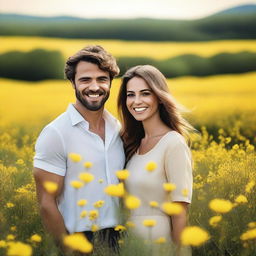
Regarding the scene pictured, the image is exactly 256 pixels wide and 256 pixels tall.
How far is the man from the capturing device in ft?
9.82

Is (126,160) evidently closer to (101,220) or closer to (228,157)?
(101,220)

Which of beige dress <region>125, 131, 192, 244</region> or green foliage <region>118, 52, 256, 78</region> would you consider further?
green foliage <region>118, 52, 256, 78</region>

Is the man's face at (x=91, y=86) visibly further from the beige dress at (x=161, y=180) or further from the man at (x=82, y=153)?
the beige dress at (x=161, y=180)

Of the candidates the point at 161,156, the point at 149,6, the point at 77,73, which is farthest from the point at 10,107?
the point at 161,156

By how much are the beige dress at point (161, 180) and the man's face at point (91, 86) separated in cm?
49

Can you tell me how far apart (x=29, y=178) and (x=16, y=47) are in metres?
4.14

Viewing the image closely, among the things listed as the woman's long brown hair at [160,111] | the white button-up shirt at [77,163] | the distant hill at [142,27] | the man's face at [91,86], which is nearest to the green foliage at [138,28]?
the distant hill at [142,27]

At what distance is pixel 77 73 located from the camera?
10.6 feet

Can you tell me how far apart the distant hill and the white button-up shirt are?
12.9 feet

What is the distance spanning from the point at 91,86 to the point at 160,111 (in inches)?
19.8

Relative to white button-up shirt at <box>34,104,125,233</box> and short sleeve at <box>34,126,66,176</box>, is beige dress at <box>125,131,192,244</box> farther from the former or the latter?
short sleeve at <box>34,126,66,176</box>

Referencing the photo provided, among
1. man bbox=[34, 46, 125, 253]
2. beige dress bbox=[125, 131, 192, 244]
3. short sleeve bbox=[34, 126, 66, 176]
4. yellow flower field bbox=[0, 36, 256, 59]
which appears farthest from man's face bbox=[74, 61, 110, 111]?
yellow flower field bbox=[0, 36, 256, 59]

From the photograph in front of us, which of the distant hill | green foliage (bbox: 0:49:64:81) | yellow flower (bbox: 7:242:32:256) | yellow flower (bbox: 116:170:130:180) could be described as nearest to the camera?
yellow flower (bbox: 7:242:32:256)

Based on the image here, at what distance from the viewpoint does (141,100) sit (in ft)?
10.3
